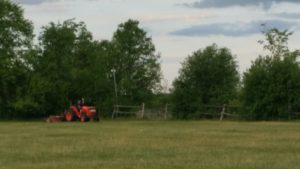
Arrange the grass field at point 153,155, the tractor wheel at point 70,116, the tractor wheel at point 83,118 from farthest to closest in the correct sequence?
1. the tractor wheel at point 70,116
2. the tractor wheel at point 83,118
3. the grass field at point 153,155

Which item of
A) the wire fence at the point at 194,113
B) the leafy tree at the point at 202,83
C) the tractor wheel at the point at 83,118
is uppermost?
the leafy tree at the point at 202,83

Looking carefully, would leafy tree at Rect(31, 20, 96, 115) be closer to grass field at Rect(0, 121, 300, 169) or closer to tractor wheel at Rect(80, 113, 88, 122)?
tractor wheel at Rect(80, 113, 88, 122)

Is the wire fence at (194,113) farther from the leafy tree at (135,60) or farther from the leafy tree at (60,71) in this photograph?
the leafy tree at (135,60)

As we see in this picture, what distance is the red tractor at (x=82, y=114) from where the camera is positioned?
1663 inches

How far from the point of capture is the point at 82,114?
4247 centimetres

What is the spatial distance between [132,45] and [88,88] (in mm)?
14345

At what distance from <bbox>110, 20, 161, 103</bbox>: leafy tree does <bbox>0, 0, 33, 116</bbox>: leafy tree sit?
13701 millimetres

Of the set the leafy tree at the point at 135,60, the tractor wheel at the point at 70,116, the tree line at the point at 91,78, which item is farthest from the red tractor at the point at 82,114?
the leafy tree at the point at 135,60

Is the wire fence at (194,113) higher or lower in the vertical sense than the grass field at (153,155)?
higher

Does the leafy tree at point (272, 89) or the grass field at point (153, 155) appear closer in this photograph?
the grass field at point (153, 155)

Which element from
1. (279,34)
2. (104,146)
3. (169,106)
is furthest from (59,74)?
(104,146)

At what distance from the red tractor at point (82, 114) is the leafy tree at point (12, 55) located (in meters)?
7.61

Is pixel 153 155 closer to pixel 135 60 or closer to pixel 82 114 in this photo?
pixel 82 114

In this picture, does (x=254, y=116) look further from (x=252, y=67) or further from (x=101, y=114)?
(x=101, y=114)
